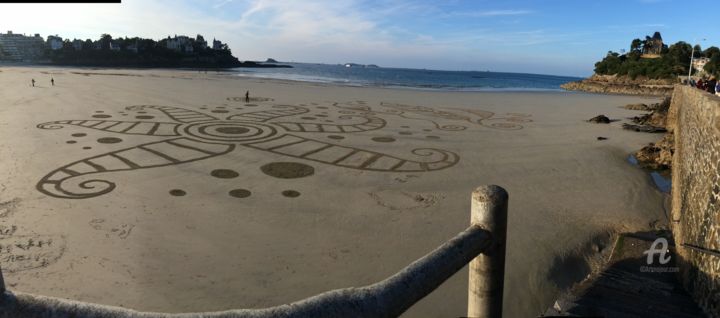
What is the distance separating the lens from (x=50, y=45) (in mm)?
158000

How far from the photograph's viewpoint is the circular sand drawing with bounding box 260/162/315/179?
10844mm

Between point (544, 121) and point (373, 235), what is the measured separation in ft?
61.3

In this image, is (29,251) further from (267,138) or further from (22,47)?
(22,47)

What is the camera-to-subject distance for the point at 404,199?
9469 mm

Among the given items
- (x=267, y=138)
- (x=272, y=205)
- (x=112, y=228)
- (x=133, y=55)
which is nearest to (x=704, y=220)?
(x=272, y=205)

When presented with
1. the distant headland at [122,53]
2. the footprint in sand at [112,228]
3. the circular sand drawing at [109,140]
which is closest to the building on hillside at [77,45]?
the distant headland at [122,53]

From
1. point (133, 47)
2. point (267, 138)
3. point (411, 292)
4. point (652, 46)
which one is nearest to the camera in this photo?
point (411, 292)

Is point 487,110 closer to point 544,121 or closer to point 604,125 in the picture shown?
point 544,121

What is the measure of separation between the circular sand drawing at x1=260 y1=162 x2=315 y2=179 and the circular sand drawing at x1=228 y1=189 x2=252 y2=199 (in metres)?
1.30

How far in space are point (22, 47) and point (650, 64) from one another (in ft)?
666

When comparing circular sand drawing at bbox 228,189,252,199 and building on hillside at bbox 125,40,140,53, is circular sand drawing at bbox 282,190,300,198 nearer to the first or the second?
circular sand drawing at bbox 228,189,252,199

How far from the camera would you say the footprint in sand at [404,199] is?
909cm

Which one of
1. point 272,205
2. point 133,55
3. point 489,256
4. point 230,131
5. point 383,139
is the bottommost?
point 272,205

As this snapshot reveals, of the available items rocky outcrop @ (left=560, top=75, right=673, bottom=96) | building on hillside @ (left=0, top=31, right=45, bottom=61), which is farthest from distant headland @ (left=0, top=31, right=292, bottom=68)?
rocky outcrop @ (left=560, top=75, right=673, bottom=96)
